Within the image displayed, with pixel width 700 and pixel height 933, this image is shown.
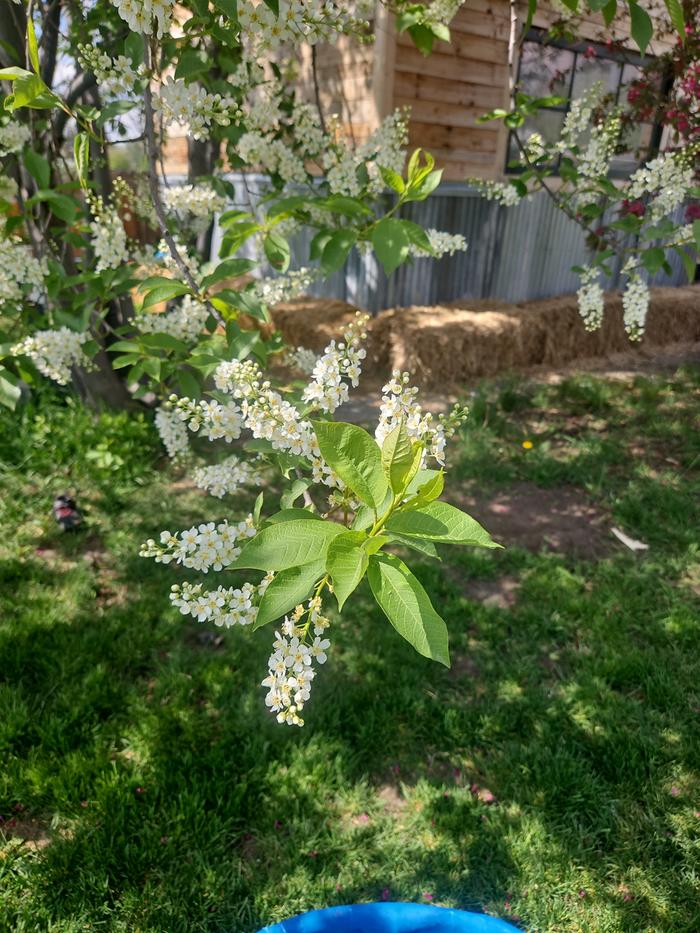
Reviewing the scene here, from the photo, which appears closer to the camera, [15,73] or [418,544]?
[418,544]

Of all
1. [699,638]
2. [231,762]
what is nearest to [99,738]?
→ [231,762]

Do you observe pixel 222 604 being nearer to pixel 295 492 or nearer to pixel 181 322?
pixel 295 492

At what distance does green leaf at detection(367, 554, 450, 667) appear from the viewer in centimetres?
89

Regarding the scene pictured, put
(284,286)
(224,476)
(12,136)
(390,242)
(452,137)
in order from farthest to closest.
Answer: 1. (452,137)
2. (284,286)
3. (12,136)
4. (390,242)
5. (224,476)

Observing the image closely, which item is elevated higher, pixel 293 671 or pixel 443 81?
pixel 443 81

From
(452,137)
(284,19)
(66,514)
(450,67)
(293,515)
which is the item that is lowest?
(66,514)

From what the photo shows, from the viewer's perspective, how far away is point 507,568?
334 cm

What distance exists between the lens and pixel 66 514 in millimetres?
3510

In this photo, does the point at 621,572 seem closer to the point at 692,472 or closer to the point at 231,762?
the point at 692,472

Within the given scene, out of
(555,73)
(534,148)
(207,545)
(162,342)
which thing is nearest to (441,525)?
(207,545)

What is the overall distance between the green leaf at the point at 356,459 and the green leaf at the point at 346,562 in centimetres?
7

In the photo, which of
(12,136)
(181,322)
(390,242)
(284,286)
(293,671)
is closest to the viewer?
(293,671)

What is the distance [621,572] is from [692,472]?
1436 millimetres

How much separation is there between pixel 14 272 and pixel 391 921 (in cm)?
236
